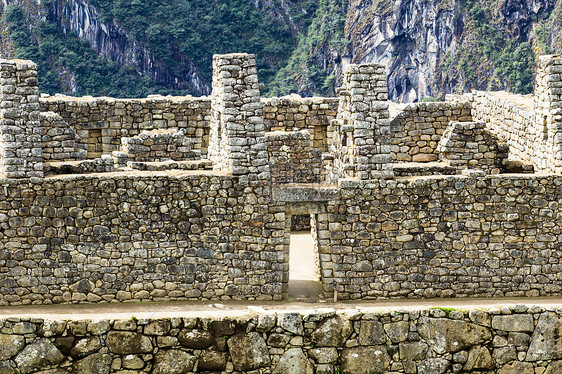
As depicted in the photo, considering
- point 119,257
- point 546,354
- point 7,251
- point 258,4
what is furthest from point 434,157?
point 258,4

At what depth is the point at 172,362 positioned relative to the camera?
28.5ft

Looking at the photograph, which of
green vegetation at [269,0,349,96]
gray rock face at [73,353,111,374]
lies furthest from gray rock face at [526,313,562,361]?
green vegetation at [269,0,349,96]

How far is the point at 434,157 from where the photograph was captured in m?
22.6

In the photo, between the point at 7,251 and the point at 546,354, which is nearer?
the point at 546,354

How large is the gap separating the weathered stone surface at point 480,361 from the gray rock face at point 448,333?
0.11m

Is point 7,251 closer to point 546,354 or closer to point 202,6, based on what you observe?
point 546,354

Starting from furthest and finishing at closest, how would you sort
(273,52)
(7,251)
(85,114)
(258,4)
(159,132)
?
(258,4), (273,52), (85,114), (159,132), (7,251)

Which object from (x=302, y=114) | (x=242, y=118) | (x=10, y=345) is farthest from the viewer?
(x=302, y=114)

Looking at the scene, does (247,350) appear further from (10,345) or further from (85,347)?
(10,345)

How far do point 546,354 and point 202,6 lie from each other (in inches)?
4357

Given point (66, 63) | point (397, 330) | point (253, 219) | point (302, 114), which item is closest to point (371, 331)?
point (397, 330)

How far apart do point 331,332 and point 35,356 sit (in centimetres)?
255

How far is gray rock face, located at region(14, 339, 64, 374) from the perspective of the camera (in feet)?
28.1

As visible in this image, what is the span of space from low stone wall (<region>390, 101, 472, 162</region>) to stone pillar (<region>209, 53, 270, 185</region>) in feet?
19.4
